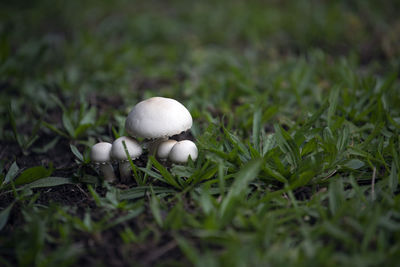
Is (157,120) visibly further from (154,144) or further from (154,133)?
(154,144)

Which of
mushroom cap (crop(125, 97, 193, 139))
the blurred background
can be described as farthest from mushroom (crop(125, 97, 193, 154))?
the blurred background

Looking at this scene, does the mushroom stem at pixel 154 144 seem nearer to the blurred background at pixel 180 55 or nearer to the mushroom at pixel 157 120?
the mushroom at pixel 157 120

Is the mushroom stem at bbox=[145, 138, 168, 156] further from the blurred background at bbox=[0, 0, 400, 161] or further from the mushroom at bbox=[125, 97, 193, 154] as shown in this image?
the blurred background at bbox=[0, 0, 400, 161]

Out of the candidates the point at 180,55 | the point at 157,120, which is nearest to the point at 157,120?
the point at 157,120

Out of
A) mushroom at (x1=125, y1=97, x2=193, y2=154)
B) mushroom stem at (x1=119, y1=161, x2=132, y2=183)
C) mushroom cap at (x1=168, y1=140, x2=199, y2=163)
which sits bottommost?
mushroom stem at (x1=119, y1=161, x2=132, y2=183)

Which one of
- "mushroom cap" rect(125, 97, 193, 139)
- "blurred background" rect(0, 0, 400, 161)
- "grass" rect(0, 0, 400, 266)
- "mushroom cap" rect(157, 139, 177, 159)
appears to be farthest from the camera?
"blurred background" rect(0, 0, 400, 161)

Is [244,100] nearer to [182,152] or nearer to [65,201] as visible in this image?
[182,152]

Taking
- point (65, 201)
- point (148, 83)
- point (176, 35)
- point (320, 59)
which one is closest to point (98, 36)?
point (176, 35)

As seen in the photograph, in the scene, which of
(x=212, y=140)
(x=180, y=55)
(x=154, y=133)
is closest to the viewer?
(x=154, y=133)
